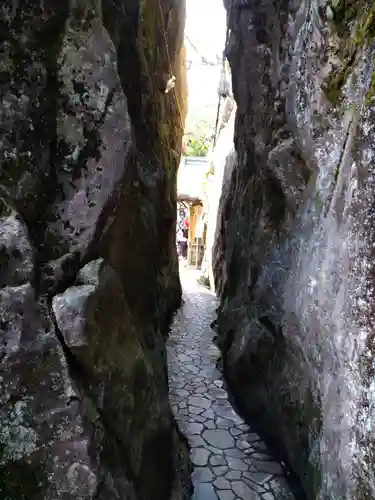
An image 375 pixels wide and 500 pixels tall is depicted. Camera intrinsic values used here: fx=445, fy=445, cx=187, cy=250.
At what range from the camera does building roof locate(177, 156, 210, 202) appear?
1021 inches

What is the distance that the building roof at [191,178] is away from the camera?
2592 cm

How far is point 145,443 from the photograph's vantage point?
4.43m

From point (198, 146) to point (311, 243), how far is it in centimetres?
3377

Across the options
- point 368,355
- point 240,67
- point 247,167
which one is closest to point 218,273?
point 247,167

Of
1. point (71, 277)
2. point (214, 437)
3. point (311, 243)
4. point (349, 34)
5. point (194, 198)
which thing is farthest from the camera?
point (194, 198)

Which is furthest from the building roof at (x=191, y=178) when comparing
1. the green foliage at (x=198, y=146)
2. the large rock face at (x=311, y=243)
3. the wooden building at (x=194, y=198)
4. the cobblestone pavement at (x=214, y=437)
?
the large rock face at (x=311, y=243)

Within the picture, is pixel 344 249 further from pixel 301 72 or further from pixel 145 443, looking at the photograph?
pixel 301 72

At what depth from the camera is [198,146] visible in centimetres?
3750

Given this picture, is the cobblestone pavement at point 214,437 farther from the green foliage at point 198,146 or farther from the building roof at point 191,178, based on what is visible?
the green foliage at point 198,146

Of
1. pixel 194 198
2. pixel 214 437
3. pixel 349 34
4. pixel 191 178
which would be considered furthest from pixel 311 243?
pixel 191 178

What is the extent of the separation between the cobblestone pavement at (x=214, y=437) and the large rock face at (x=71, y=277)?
0.52 m

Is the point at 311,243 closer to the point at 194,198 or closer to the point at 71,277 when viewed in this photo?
the point at 71,277

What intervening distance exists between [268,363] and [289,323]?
115 centimetres

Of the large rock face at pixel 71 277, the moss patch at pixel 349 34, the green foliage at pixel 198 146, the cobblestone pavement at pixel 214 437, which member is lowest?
the cobblestone pavement at pixel 214 437
